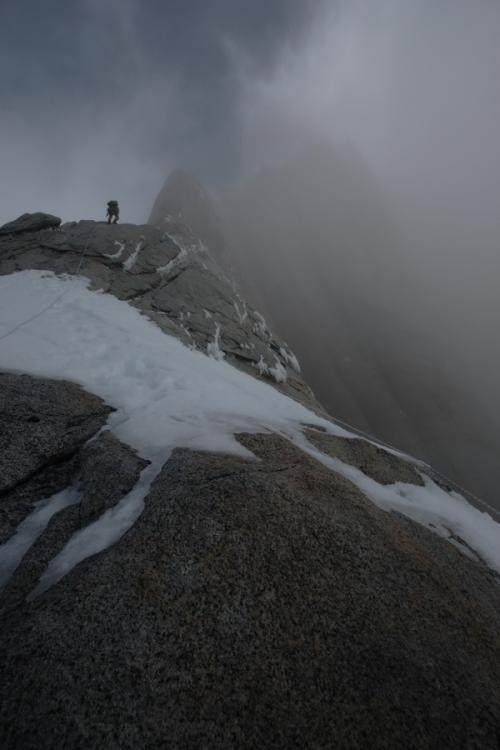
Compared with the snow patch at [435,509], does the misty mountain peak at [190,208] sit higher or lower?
higher

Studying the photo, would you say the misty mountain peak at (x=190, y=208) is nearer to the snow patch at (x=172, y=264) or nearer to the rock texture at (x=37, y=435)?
the snow patch at (x=172, y=264)

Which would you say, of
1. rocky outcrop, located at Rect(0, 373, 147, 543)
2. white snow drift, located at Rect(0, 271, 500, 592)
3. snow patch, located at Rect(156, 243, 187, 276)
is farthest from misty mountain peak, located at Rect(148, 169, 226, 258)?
rocky outcrop, located at Rect(0, 373, 147, 543)

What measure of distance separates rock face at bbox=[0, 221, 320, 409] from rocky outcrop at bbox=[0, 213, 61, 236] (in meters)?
0.68

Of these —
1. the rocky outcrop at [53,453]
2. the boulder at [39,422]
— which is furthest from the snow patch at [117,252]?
the rocky outcrop at [53,453]

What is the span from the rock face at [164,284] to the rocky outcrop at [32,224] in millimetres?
685

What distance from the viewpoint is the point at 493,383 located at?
144ft

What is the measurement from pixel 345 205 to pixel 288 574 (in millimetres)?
79626

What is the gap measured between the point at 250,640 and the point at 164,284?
21.1 m

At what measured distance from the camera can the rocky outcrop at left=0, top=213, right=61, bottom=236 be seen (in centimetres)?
2408

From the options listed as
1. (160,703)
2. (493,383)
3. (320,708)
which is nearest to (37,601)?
(160,703)

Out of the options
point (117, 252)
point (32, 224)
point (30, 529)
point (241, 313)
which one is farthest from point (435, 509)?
point (32, 224)

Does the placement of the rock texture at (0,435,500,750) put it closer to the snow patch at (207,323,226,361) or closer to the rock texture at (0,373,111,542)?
the rock texture at (0,373,111,542)

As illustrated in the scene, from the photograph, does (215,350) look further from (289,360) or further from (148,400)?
(148,400)

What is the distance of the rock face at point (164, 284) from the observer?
18.5 m
